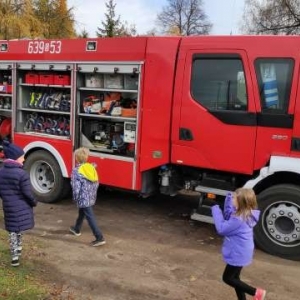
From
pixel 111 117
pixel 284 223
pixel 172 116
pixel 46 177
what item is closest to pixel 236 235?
pixel 284 223

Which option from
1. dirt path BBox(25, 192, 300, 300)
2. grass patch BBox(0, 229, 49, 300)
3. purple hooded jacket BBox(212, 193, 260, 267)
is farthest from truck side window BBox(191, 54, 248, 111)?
grass patch BBox(0, 229, 49, 300)

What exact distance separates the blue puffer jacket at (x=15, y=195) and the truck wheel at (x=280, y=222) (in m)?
2.83

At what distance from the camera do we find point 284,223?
19.7 ft

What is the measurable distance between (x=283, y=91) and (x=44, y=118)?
414 cm

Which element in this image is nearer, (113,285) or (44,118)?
(113,285)

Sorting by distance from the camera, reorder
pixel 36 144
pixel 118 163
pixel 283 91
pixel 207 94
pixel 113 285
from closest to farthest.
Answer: pixel 113 285
pixel 283 91
pixel 207 94
pixel 118 163
pixel 36 144

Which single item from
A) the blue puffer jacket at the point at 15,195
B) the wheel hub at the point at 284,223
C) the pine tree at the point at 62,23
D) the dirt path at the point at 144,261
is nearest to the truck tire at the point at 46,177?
the dirt path at the point at 144,261

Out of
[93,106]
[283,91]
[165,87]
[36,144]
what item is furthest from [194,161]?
[36,144]

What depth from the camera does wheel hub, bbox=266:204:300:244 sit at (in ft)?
19.4

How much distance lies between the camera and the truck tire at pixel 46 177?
7957 mm

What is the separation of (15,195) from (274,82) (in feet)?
11.1

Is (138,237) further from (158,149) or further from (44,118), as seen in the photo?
(44,118)

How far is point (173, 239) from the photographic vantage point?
6.53 metres

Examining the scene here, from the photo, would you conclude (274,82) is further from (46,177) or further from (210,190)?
(46,177)
